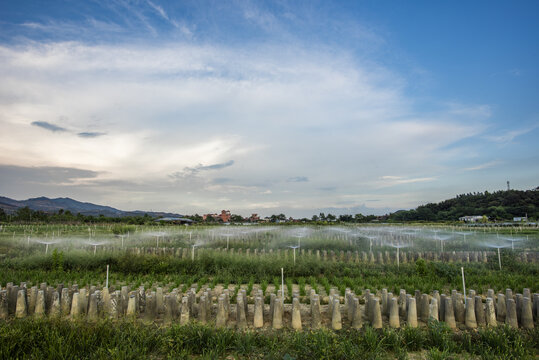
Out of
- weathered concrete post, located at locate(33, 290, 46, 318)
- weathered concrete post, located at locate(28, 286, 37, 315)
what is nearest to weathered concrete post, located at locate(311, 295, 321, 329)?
weathered concrete post, located at locate(33, 290, 46, 318)

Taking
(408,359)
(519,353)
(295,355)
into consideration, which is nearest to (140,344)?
(295,355)

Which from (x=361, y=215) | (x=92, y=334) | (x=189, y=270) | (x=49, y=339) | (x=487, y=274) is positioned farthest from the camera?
(x=361, y=215)

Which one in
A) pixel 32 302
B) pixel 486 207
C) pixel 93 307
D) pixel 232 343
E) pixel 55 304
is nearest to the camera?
pixel 232 343

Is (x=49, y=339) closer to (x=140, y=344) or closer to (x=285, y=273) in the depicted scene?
(x=140, y=344)

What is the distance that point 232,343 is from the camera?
4.75 meters

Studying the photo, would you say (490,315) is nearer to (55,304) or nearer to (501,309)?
(501,309)

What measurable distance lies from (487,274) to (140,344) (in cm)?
1124

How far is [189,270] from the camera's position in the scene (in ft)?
38.0

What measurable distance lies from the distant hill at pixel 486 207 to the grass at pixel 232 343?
221 feet

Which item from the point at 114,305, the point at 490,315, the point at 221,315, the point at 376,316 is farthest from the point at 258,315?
the point at 490,315

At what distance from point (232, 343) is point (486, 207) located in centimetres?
8167

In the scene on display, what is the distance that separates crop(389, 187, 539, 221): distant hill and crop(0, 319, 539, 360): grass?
6734 cm

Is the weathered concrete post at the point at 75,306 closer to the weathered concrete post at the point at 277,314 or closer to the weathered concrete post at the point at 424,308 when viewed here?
the weathered concrete post at the point at 277,314

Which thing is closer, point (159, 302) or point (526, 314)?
point (526, 314)
